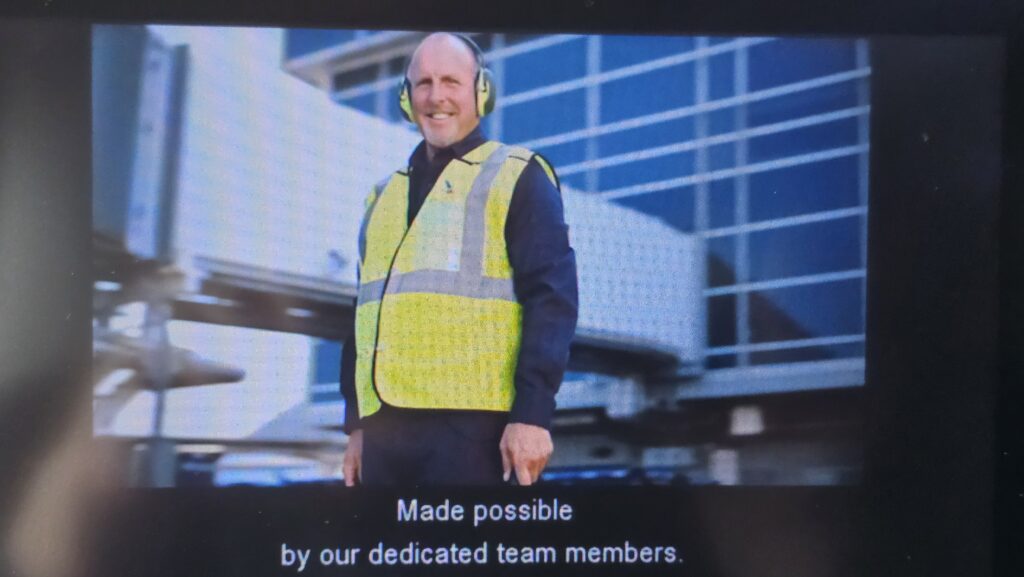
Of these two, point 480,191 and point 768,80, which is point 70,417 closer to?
point 480,191

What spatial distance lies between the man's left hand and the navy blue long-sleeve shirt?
0.06 ft

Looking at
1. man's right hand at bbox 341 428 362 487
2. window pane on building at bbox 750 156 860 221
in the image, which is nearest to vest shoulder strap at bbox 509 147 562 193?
window pane on building at bbox 750 156 860 221

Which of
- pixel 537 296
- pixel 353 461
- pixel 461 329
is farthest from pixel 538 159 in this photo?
pixel 353 461

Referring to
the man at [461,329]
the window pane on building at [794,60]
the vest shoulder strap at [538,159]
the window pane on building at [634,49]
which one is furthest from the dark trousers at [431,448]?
the window pane on building at [794,60]

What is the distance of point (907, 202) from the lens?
81.3 inches

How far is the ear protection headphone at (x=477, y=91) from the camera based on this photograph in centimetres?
203

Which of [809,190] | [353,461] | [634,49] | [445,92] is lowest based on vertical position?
[353,461]

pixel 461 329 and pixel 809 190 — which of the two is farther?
pixel 809 190

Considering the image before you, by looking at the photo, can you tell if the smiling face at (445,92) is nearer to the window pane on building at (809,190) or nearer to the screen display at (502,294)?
the screen display at (502,294)

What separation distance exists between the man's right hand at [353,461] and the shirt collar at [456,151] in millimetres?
583

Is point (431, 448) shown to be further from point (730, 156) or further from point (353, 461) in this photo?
point (730, 156)

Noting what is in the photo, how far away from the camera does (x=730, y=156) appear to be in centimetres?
205

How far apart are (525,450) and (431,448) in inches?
7.7

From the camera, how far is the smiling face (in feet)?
6.65
